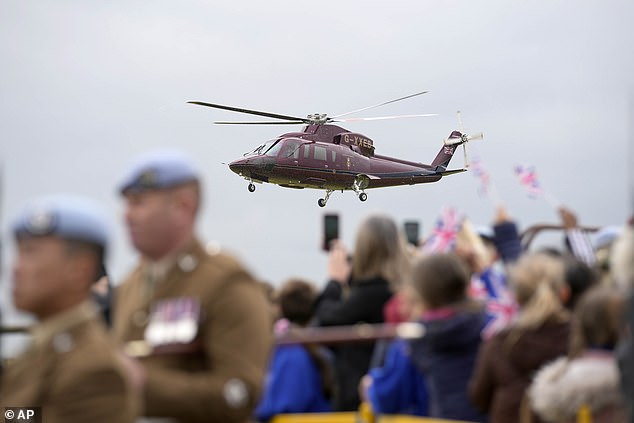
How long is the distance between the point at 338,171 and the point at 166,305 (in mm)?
37969

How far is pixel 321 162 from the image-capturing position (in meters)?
40.6

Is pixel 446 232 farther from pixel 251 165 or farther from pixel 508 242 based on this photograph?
pixel 251 165

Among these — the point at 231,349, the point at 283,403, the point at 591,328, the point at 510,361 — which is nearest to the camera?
the point at 231,349

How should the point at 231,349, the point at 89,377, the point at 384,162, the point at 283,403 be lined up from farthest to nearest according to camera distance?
the point at 384,162 → the point at 283,403 → the point at 231,349 → the point at 89,377

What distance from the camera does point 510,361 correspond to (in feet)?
17.4

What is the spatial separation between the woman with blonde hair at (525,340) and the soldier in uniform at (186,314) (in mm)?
1996

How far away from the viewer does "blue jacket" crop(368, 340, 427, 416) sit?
18.4ft

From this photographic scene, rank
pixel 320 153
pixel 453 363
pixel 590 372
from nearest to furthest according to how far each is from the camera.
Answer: pixel 590 372 < pixel 453 363 < pixel 320 153

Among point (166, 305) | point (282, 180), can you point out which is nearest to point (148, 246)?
point (166, 305)

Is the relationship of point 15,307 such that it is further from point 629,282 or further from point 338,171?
point 338,171

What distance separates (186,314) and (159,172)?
0.48 metres

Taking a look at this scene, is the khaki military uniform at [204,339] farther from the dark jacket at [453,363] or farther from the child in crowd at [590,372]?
the dark jacket at [453,363]

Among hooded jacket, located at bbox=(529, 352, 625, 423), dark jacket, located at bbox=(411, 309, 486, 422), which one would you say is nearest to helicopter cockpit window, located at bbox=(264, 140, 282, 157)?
dark jacket, located at bbox=(411, 309, 486, 422)

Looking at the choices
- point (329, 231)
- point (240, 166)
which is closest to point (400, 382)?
point (329, 231)
